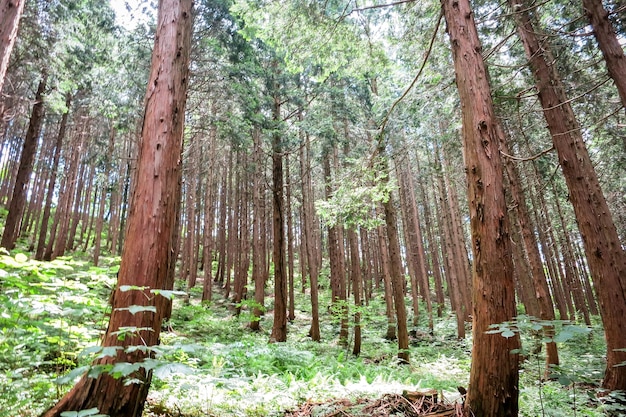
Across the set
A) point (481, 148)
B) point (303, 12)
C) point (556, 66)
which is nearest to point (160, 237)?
point (481, 148)

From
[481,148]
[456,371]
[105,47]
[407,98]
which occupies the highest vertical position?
[105,47]

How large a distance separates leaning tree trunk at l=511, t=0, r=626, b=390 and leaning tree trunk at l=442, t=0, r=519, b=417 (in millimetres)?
2254

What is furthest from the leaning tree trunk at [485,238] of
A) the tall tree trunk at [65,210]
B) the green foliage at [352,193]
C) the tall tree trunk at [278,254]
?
the tall tree trunk at [65,210]

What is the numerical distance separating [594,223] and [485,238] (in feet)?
13.2

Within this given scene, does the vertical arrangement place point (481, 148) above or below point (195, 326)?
above

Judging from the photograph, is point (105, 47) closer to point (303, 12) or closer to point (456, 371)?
point (303, 12)

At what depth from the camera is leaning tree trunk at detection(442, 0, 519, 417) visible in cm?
290

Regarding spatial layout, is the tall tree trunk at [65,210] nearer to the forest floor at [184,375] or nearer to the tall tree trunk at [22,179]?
the tall tree trunk at [22,179]

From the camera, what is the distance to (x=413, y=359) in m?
10.8

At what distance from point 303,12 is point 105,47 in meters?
8.43

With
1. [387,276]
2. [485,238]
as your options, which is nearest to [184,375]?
[485,238]

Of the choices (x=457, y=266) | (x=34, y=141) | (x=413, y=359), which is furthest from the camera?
(x=457, y=266)

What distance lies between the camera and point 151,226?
3332 millimetres

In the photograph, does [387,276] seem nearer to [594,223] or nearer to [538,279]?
[538,279]
